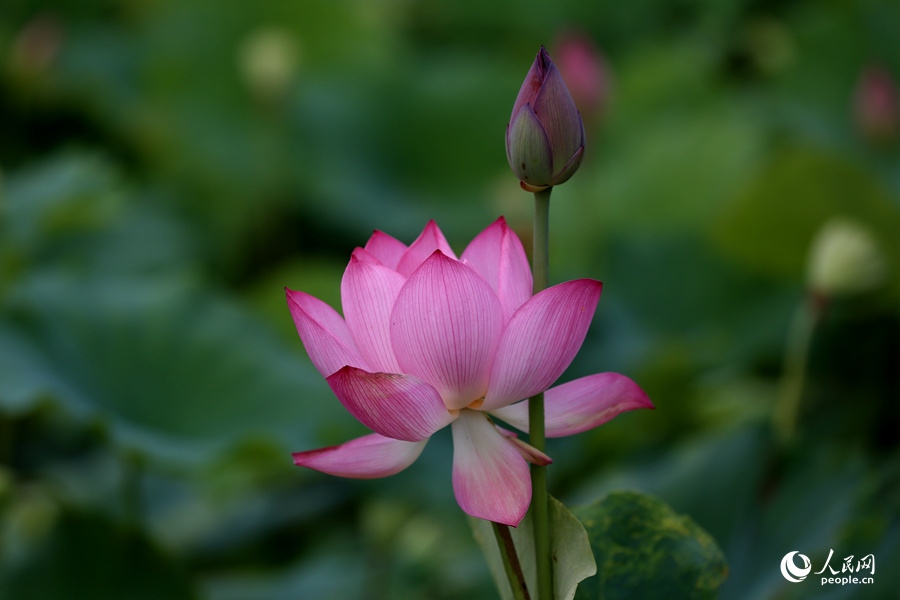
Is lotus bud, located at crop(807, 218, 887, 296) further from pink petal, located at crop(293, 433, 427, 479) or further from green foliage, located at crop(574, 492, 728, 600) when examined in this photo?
pink petal, located at crop(293, 433, 427, 479)

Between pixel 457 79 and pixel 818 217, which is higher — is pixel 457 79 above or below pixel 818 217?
above

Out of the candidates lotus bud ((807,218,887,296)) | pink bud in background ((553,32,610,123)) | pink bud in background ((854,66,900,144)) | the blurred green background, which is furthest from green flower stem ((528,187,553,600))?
pink bud in background ((854,66,900,144))

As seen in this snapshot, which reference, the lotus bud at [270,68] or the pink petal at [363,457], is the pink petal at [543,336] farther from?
the lotus bud at [270,68]

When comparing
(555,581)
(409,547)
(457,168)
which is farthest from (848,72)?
(555,581)

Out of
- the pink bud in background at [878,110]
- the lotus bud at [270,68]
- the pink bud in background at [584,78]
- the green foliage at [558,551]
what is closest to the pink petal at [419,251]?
the green foliage at [558,551]

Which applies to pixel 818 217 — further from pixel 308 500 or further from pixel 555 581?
pixel 555 581

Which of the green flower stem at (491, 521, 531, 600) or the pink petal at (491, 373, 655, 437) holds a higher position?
the pink petal at (491, 373, 655, 437)
